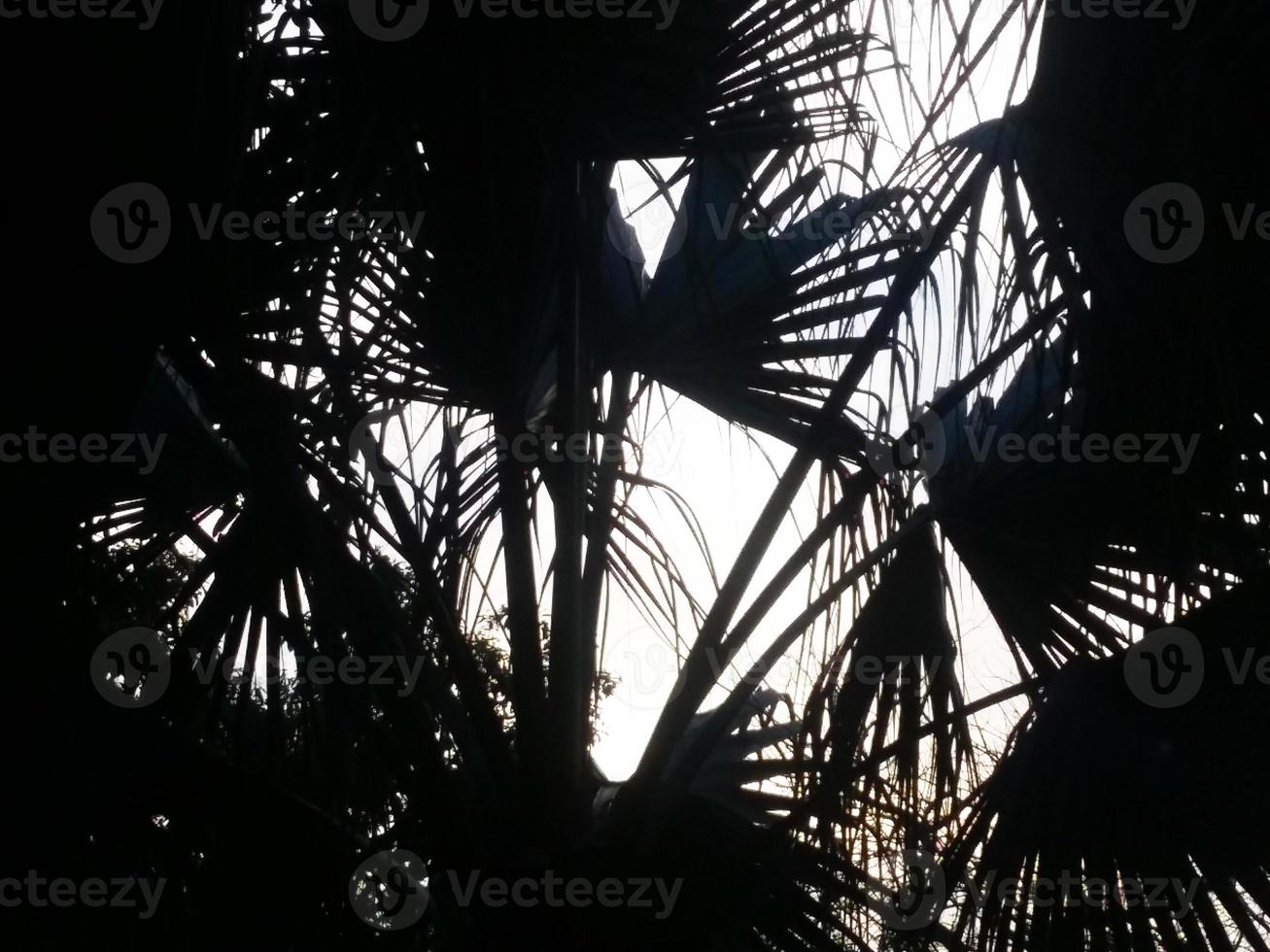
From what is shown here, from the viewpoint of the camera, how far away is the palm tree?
2.33 m

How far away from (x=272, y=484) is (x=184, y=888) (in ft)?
3.11

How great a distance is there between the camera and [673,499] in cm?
378

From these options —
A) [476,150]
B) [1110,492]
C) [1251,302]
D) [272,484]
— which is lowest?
[272,484]

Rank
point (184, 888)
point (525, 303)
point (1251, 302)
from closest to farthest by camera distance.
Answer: point (1251, 302), point (184, 888), point (525, 303)

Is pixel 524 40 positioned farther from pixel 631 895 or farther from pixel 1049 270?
pixel 631 895

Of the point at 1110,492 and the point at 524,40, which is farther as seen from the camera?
the point at 1110,492

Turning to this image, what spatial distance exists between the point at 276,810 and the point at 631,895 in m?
0.87

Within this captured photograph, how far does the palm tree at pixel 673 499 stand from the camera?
91.7 inches

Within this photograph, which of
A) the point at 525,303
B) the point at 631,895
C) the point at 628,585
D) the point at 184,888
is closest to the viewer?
the point at 184,888

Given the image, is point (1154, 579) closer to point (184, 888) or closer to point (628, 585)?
point (628, 585)

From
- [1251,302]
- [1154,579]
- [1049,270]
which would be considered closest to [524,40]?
[1049,270]

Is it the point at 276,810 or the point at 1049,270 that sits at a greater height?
the point at 1049,270

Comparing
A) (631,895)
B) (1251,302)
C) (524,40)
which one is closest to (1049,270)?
(1251,302)

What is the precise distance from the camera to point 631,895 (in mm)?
2873
